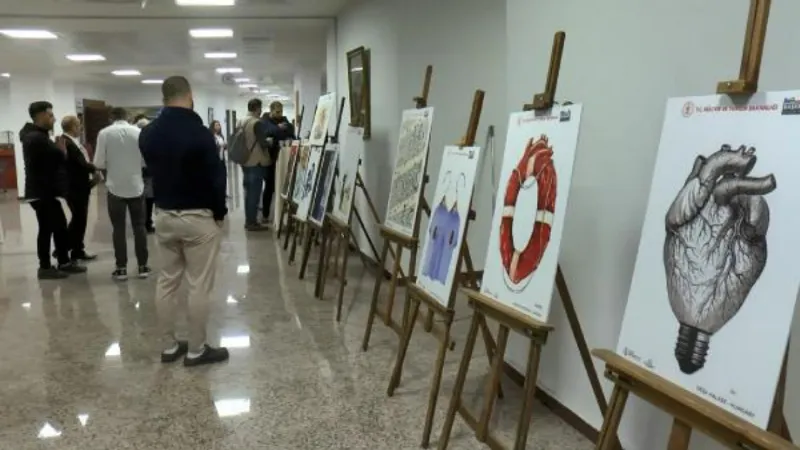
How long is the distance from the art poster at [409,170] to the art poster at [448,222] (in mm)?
428

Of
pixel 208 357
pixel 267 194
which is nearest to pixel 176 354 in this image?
pixel 208 357

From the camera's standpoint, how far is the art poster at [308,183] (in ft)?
17.2

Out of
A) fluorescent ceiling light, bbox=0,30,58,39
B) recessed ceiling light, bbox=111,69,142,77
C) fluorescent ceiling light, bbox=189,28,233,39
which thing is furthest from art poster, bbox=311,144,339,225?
recessed ceiling light, bbox=111,69,142,77

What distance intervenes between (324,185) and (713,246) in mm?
3737

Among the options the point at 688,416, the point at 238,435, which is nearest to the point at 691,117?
the point at 688,416

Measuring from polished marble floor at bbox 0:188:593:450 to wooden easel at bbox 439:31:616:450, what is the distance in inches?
8.0

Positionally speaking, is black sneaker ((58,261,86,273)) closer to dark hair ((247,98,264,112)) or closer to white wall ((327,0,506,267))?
white wall ((327,0,506,267))

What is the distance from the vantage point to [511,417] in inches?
113

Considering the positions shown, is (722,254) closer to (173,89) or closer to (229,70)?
(173,89)

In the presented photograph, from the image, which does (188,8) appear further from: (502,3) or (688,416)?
(688,416)

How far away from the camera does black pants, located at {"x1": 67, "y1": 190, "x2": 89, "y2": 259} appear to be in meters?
5.79

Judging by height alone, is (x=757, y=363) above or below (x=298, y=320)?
above

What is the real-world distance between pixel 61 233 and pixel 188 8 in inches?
104

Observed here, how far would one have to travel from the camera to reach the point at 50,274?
5.66 meters
